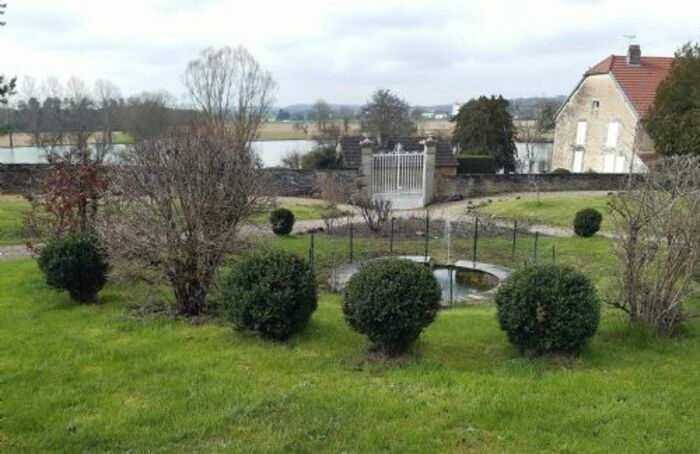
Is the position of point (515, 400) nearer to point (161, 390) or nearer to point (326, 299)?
point (161, 390)

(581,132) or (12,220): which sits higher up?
(581,132)

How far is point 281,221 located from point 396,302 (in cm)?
1006

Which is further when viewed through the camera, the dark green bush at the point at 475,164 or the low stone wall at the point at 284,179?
the dark green bush at the point at 475,164

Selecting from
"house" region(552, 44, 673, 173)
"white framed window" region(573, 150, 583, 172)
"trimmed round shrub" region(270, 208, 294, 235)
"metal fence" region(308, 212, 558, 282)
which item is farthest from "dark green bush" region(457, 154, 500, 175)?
"trimmed round shrub" region(270, 208, 294, 235)

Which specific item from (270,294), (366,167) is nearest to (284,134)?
(366,167)

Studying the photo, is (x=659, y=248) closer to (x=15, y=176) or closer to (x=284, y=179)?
(x=284, y=179)

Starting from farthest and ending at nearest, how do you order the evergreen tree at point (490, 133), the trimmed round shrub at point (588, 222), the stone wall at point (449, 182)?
the evergreen tree at point (490, 133), the stone wall at point (449, 182), the trimmed round shrub at point (588, 222)

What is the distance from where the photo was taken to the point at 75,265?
7449mm

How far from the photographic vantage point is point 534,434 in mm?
4211

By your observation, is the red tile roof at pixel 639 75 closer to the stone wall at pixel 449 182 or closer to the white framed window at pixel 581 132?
the white framed window at pixel 581 132

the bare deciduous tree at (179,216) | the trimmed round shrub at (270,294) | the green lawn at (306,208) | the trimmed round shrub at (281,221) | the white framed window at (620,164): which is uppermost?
the bare deciduous tree at (179,216)

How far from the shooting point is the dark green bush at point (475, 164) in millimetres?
33656

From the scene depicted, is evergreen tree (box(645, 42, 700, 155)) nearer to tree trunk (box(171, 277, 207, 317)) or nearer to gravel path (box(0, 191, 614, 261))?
gravel path (box(0, 191, 614, 261))

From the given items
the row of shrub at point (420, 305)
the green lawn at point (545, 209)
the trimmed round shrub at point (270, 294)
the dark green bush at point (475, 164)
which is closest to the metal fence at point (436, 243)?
the green lawn at point (545, 209)
